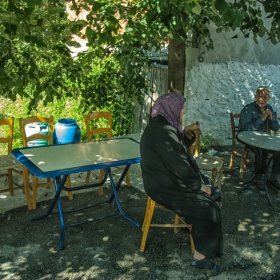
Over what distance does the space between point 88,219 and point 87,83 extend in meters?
1.79

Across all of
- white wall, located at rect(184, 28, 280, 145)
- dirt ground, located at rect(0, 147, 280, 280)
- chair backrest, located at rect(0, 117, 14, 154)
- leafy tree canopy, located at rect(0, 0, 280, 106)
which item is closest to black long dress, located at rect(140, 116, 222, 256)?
dirt ground, located at rect(0, 147, 280, 280)

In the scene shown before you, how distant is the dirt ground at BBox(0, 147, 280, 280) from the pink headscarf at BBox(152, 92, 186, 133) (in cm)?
129

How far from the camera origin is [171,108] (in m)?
3.36

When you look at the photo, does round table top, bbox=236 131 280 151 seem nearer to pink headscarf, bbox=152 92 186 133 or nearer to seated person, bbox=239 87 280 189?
seated person, bbox=239 87 280 189

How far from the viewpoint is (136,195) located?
5.02 metres

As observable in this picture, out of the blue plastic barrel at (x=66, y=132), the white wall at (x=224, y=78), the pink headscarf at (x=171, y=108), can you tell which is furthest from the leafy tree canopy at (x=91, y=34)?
the white wall at (x=224, y=78)

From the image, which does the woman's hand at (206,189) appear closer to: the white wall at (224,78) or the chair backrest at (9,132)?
the chair backrest at (9,132)

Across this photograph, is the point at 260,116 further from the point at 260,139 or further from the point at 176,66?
the point at 176,66

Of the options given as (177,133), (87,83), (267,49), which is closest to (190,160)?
(177,133)

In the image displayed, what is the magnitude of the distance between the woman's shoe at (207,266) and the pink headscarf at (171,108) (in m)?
1.24

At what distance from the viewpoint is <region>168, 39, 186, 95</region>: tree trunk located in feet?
17.1

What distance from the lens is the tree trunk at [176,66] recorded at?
5.21 metres

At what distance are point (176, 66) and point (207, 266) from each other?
2927 millimetres

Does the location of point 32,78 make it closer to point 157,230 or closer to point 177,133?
point 177,133
